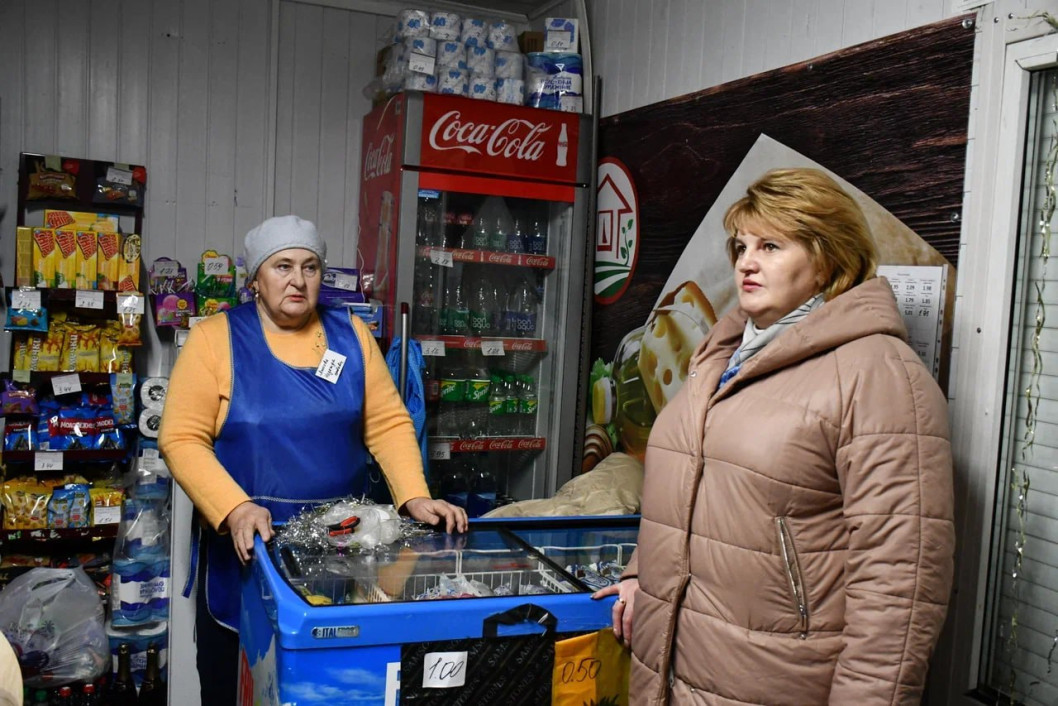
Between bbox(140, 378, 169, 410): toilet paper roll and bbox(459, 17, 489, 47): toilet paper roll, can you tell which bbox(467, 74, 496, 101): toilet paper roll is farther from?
bbox(140, 378, 169, 410): toilet paper roll

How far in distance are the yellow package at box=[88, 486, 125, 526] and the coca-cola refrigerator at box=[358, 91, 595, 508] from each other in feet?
4.59

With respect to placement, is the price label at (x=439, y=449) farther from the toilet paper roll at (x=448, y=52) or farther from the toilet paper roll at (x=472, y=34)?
the toilet paper roll at (x=472, y=34)

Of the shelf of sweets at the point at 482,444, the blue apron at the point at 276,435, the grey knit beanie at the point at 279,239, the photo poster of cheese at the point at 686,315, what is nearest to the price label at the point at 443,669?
the blue apron at the point at 276,435

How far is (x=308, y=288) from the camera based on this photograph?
2791mm

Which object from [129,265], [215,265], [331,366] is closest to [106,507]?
[129,265]

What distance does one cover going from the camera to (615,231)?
4262 millimetres

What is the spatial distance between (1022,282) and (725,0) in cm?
168

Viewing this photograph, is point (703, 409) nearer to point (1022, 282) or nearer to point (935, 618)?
point (935, 618)

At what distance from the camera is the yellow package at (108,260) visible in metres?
4.14

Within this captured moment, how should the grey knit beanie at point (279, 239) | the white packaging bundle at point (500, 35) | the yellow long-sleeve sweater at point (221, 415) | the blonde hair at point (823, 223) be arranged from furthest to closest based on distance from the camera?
1. the white packaging bundle at point (500, 35)
2. the grey knit beanie at point (279, 239)
3. the yellow long-sleeve sweater at point (221, 415)
4. the blonde hair at point (823, 223)

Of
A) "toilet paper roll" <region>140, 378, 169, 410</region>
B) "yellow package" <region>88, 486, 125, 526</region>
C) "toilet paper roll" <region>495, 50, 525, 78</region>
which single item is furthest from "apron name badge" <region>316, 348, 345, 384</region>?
"toilet paper roll" <region>495, 50, 525, 78</region>

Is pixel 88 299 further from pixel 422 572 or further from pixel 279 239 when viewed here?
pixel 422 572

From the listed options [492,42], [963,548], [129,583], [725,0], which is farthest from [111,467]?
[963,548]

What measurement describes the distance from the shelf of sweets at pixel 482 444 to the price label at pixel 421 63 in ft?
5.47
